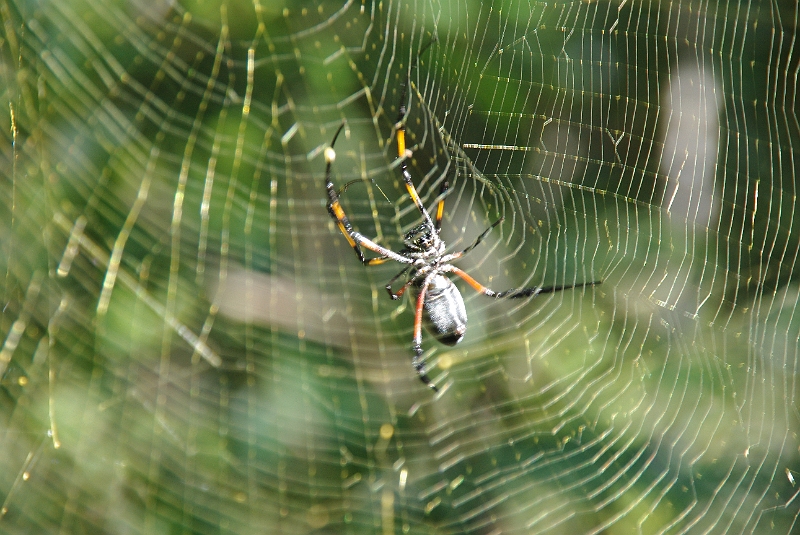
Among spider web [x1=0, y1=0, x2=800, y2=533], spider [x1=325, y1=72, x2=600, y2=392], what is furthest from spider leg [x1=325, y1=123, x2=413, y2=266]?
spider web [x1=0, y1=0, x2=800, y2=533]

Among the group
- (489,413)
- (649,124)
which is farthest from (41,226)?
(649,124)

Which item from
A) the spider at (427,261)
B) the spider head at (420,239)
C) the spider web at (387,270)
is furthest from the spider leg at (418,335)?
the spider web at (387,270)

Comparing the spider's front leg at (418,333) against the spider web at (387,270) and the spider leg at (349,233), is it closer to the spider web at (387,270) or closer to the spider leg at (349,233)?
the spider leg at (349,233)

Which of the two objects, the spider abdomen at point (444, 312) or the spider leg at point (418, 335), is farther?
the spider leg at point (418, 335)

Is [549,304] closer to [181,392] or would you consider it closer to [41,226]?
[181,392]

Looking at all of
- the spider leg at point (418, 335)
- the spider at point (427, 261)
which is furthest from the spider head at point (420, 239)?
the spider leg at point (418, 335)

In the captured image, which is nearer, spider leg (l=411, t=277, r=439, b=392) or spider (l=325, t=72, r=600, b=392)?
spider (l=325, t=72, r=600, b=392)

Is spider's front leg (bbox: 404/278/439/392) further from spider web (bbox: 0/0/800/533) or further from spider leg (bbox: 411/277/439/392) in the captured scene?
spider web (bbox: 0/0/800/533)

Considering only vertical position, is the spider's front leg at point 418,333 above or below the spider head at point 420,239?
below
